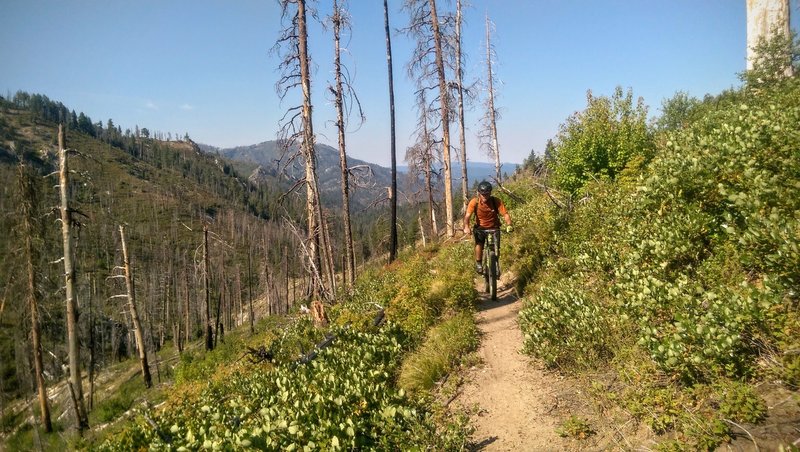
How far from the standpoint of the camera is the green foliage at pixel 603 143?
11.6 metres

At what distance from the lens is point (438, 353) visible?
19.6ft

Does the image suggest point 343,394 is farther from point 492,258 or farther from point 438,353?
point 492,258

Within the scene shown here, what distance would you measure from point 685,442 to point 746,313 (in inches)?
45.5

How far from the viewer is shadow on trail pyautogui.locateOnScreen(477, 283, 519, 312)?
8.28 metres

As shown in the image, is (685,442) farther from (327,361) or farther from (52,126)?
(52,126)

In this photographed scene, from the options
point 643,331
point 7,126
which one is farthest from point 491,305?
point 7,126

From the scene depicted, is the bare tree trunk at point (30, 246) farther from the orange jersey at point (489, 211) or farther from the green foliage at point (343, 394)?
the orange jersey at point (489, 211)

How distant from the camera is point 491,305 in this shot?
835cm

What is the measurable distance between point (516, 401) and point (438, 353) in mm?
1382

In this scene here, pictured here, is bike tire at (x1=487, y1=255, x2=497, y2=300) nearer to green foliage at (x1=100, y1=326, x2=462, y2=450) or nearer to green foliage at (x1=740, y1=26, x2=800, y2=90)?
green foliage at (x1=100, y1=326, x2=462, y2=450)

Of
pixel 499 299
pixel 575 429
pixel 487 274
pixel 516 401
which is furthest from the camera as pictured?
pixel 487 274

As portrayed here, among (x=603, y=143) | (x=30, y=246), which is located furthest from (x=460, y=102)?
(x=30, y=246)

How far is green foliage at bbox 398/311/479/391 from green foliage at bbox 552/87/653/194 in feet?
23.1

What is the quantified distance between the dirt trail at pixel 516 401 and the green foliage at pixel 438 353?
0.95 ft
